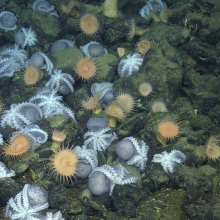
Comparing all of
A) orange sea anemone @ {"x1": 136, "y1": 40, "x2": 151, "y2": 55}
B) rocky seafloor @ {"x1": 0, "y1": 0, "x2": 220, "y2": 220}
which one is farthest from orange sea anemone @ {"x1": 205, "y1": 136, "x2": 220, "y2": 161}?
orange sea anemone @ {"x1": 136, "y1": 40, "x2": 151, "y2": 55}

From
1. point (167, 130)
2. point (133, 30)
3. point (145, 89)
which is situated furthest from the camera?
point (133, 30)

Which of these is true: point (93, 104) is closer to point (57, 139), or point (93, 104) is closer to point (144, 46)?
point (57, 139)

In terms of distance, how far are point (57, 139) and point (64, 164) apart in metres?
0.60

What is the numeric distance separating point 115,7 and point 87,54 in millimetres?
1671

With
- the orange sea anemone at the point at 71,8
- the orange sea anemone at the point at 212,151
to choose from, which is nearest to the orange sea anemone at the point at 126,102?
the orange sea anemone at the point at 212,151

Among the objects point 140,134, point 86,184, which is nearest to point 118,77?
point 140,134

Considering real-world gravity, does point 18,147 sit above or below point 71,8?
below

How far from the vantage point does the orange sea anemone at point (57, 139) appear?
4.61 m

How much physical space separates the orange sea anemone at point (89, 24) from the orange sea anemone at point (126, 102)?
2051 millimetres

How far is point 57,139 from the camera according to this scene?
15.1 feet

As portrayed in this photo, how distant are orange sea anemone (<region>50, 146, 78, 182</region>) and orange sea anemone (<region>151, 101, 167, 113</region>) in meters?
1.85

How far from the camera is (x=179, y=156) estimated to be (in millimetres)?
4348

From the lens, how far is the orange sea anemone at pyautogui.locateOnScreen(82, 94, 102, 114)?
5.44 metres

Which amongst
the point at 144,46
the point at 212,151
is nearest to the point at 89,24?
the point at 144,46
